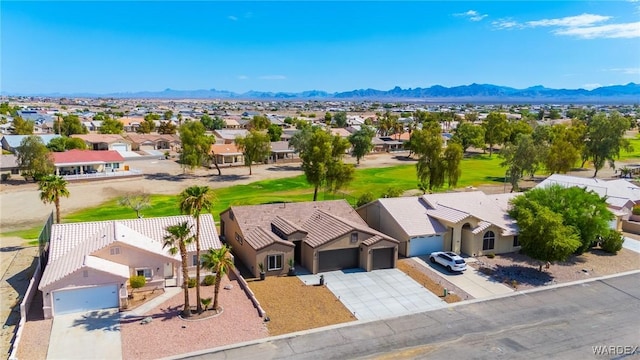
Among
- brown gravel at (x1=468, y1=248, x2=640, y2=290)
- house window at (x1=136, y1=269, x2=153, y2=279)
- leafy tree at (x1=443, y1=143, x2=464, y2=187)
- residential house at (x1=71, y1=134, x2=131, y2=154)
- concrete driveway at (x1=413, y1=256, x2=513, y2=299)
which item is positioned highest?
leafy tree at (x1=443, y1=143, x2=464, y2=187)

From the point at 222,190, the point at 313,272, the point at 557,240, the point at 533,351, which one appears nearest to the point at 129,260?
the point at 313,272

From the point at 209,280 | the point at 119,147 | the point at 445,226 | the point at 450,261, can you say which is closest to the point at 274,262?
the point at 209,280

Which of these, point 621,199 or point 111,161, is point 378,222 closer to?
point 621,199

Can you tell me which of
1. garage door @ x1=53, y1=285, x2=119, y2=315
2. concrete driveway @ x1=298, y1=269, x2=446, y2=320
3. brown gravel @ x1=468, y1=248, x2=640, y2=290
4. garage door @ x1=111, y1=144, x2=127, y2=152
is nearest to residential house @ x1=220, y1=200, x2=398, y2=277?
concrete driveway @ x1=298, y1=269, x2=446, y2=320

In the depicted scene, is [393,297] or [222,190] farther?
[222,190]

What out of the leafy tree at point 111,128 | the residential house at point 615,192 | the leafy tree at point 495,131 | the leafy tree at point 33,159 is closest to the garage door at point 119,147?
the leafy tree at point 111,128

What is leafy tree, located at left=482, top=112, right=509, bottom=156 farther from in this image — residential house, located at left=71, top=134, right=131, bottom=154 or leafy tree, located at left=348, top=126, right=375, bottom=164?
residential house, located at left=71, top=134, right=131, bottom=154
